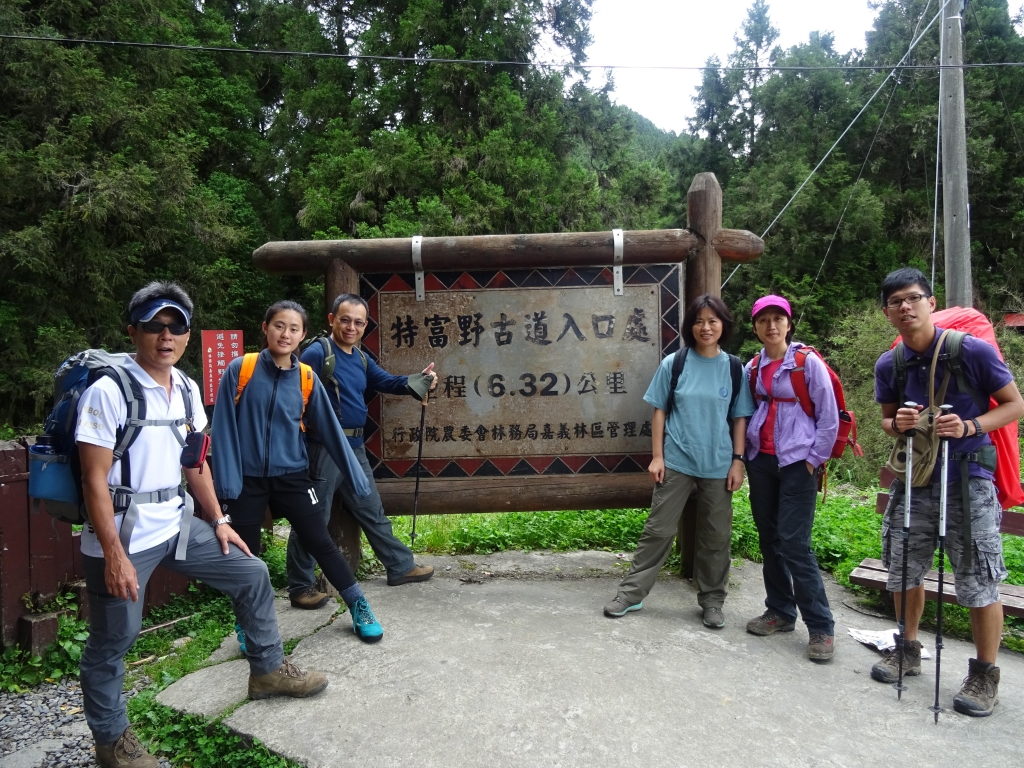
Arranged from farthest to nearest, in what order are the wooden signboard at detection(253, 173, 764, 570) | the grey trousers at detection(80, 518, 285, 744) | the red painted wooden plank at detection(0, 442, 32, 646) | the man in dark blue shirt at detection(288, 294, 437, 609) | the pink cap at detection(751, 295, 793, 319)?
the wooden signboard at detection(253, 173, 764, 570) < the man in dark blue shirt at detection(288, 294, 437, 609) < the red painted wooden plank at detection(0, 442, 32, 646) < the pink cap at detection(751, 295, 793, 319) < the grey trousers at detection(80, 518, 285, 744)

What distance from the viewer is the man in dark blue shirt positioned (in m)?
3.79

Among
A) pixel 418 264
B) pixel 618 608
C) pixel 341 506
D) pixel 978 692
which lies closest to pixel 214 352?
pixel 341 506

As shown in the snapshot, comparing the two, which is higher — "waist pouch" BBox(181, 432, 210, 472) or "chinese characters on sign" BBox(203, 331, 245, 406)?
"chinese characters on sign" BBox(203, 331, 245, 406)

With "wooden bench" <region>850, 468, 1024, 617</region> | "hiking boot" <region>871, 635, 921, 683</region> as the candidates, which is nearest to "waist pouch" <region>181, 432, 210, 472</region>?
"hiking boot" <region>871, 635, 921, 683</region>

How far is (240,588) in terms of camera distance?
8.99ft

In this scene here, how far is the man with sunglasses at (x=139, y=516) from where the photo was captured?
2.30 m

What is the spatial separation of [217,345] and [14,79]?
10120mm

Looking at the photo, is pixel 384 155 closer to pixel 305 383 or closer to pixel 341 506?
pixel 341 506

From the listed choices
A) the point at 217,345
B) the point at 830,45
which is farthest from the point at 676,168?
the point at 217,345

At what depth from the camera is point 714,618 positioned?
3668mm

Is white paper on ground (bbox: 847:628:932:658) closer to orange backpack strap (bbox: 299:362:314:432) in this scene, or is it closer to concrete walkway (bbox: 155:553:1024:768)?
concrete walkway (bbox: 155:553:1024:768)

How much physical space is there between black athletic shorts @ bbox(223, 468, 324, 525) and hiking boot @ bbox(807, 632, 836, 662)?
95.6 inches

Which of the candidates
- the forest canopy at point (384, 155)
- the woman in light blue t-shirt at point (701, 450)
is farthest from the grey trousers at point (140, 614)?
the forest canopy at point (384, 155)

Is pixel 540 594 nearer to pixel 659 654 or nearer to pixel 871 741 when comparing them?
pixel 659 654
